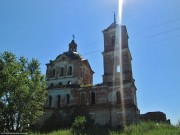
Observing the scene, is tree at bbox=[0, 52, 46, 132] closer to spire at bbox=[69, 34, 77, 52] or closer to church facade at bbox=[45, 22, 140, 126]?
church facade at bbox=[45, 22, 140, 126]

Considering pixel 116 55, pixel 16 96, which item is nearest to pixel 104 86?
pixel 116 55

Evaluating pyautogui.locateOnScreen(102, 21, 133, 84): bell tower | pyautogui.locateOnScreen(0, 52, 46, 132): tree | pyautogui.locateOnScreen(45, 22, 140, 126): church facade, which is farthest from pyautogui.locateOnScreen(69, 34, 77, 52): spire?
pyautogui.locateOnScreen(0, 52, 46, 132): tree

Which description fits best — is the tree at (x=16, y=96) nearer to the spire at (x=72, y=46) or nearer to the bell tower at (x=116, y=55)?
the bell tower at (x=116, y=55)

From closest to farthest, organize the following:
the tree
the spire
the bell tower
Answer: the tree, the bell tower, the spire

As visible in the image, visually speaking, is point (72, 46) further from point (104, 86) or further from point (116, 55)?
point (104, 86)

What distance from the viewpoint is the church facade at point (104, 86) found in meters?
30.0

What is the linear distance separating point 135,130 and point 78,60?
840 inches

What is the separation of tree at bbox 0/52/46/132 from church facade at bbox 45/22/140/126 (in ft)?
26.9

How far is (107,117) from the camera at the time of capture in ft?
98.7

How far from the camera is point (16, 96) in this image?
23531 mm

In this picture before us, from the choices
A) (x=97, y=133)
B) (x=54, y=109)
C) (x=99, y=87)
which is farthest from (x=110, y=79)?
(x=97, y=133)

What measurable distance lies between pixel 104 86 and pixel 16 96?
512 inches

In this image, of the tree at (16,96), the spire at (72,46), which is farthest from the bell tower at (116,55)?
the tree at (16,96)

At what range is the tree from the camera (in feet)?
77.0
